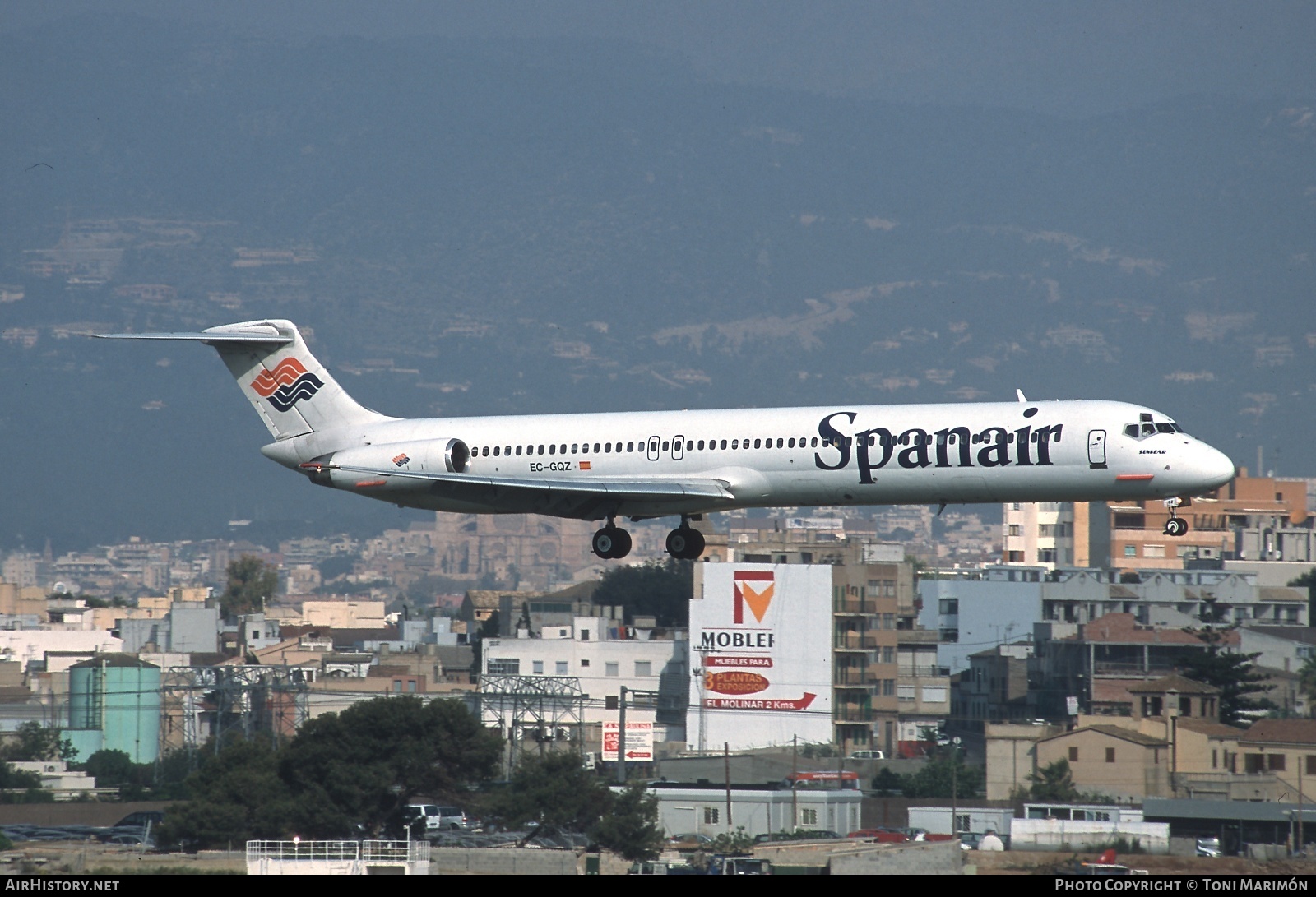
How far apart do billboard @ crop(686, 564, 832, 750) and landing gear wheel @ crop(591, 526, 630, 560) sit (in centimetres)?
3850

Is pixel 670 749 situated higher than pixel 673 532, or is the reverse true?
pixel 673 532

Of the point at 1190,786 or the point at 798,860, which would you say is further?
the point at 1190,786

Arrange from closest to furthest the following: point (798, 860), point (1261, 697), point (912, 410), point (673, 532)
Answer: point (912, 410) < point (673, 532) < point (798, 860) < point (1261, 697)

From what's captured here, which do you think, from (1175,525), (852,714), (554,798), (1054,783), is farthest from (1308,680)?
(1175,525)

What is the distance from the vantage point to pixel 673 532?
47375 mm

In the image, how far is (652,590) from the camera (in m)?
134

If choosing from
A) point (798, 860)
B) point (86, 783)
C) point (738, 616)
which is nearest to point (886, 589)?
point (738, 616)

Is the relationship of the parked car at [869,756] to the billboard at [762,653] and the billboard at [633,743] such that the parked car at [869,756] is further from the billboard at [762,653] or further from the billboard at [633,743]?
the billboard at [633,743]

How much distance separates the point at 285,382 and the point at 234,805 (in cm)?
1718

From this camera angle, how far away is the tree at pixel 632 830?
56.6 m

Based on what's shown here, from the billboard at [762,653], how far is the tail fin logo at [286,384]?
38.4 metres

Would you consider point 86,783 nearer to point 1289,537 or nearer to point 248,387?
point 248,387

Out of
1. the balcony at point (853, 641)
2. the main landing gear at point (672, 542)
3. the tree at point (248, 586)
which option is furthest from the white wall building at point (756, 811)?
the tree at point (248, 586)

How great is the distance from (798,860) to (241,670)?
40.0 m
